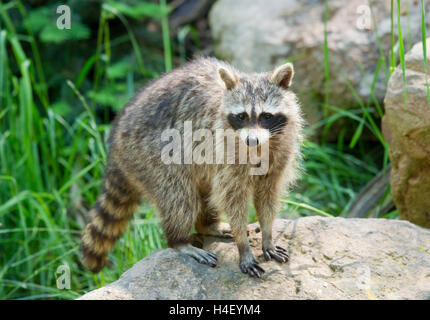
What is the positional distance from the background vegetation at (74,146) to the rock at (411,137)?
Result: 61 cm

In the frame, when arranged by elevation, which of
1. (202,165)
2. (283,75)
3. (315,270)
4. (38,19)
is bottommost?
(315,270)

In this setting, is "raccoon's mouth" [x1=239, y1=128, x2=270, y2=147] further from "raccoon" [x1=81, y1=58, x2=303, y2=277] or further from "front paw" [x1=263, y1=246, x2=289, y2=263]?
"front paw" [x1=263, y1=246, x2=289, y2=263]

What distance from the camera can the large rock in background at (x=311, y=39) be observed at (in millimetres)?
6406

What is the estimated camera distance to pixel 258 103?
3.79 meters

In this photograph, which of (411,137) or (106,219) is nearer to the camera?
(411,137)

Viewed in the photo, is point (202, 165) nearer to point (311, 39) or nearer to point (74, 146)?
point (74, 146)

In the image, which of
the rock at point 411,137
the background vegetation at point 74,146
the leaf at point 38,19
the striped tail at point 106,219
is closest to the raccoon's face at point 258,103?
the rock at point 411,137

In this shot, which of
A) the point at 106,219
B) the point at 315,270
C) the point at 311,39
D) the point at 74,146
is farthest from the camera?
the point at 311,39

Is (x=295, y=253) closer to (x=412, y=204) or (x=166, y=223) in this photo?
(x=166, y=223)

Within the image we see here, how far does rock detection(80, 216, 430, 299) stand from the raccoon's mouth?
93 centimetres

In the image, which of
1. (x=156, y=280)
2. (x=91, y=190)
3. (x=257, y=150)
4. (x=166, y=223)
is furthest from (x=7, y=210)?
(x=257, y=150)

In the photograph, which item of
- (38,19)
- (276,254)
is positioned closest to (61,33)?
(38,19)

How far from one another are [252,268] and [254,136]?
0.94 meters

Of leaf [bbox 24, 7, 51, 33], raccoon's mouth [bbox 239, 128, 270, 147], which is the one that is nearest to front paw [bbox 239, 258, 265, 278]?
raccoon's mouth [bbox 239, 128, 270, 147]
